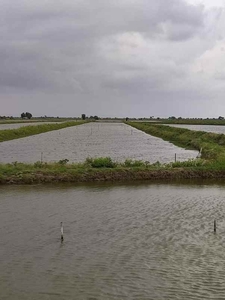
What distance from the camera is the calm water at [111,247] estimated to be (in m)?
8.78

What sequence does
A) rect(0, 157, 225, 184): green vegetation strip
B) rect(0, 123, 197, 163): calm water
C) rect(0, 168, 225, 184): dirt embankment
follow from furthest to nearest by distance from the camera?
rect(0, 123, 197, 163): calm water
rect(0, 157, 225, 184): green vegetation strip
rect(0, 168, 225, 184): dirt embankment

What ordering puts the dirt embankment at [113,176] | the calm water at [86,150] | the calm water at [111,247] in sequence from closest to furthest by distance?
the calm water at [111,247]
the dirt embankment at [113,176]
the calm water at [86,150]

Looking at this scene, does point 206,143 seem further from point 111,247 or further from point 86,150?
point 111,247

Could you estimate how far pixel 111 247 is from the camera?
11461mm

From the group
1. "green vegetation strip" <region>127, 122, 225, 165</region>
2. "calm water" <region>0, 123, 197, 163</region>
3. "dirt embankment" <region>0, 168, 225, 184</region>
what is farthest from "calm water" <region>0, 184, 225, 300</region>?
"calm water" <region>0, 123, 197, 163</region>

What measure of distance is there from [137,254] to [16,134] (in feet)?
185

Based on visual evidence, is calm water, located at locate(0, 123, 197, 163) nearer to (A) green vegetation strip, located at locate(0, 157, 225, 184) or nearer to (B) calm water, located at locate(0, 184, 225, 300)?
(A) green vegetation strip, located at locate(0, 157, 225, 184)

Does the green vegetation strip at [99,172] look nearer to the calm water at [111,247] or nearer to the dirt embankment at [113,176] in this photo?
the dirt embankment at [113,176]

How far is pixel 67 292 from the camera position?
28.0 ft

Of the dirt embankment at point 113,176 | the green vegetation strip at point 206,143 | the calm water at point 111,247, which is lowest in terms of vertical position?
the calm water at point 111,247

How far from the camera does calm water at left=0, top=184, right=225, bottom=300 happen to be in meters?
8.78

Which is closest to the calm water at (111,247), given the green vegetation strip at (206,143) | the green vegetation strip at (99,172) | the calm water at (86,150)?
the green vegetation strip at (99,172)

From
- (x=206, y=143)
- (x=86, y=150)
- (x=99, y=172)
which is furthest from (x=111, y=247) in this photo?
(x=206, y=143)

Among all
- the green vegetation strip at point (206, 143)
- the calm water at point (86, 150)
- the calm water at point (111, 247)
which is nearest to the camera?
the calm water at point (111, 247)
